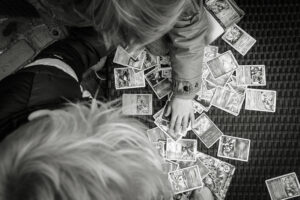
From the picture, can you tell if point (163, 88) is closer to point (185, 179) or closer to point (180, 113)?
point (180, 113)

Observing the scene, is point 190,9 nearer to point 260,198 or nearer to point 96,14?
point 96,14

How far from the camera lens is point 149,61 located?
49.3 inches

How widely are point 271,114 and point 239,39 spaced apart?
0.99ft

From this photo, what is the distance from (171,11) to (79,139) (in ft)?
1.13

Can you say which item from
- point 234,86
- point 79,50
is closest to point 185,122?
point 234,86

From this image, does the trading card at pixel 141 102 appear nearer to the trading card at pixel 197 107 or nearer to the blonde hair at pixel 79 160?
the trading card at pixel 197 107

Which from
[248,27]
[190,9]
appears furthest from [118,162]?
[248,27]

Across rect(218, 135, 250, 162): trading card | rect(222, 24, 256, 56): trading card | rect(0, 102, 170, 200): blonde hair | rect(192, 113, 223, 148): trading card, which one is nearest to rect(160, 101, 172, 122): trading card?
rect(192, 113, 223, 148): trading card

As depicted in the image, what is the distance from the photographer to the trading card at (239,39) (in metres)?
1.22

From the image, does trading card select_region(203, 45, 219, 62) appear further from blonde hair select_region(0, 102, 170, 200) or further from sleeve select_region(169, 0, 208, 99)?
blonde hair select_region(0, 102, 170, 200)

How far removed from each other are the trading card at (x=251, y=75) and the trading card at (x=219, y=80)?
0.12 ft

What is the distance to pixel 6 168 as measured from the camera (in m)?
0.55

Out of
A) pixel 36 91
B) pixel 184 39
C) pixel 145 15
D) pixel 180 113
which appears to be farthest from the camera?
pixel 180 113

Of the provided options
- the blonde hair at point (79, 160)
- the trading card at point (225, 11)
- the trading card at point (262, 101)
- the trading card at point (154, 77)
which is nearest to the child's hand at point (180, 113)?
the trading card at point (154, 77)
